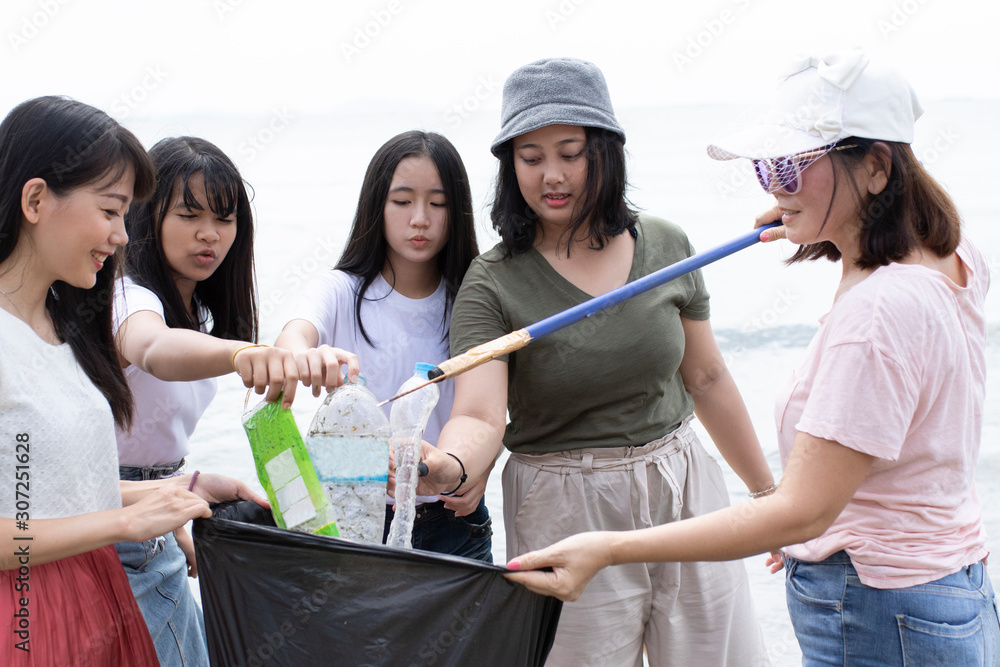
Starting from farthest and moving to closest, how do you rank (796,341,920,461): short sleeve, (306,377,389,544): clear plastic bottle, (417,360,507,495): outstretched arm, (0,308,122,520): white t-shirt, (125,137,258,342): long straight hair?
(125,137,258,342): long straight hair, (417,360,507,495): outstretched arm, (306,377,389,544): clear plastic bottle, (0,308,122,520): white t-shirt, (796,341,920,461): short sleeve

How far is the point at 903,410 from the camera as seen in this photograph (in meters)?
1.22

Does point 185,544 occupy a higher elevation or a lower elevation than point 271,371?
lower

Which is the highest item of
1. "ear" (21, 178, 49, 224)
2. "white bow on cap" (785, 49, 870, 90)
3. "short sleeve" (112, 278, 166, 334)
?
"white bow on cap" (785, 49, 870, 90)

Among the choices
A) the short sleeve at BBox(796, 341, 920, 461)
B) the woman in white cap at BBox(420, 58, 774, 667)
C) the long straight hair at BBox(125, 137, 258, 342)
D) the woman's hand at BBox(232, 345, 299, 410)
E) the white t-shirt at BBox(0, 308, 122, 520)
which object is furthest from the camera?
the long straight hair at BBox(125, 137, 258, 342)

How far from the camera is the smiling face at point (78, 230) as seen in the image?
139 cm

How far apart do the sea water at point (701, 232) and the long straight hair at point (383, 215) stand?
7 cm

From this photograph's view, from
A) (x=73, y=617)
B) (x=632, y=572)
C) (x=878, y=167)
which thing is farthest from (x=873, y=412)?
(x=73, y=617)

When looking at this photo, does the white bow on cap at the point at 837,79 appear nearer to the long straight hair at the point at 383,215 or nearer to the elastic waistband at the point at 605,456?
the elastic waistband at the point at 605,456

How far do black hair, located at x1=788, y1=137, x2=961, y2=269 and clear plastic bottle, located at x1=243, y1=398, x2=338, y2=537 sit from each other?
0.92m

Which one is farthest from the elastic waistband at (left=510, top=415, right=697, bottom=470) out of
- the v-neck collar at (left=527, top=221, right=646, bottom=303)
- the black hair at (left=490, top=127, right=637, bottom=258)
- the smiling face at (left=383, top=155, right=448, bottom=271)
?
the smiling face at (left=383, top=155, right=448, bottom=271)

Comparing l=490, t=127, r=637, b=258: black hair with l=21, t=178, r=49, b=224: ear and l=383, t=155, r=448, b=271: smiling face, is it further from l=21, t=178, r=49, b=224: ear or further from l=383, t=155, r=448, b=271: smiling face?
l=21, t=178, r=49, b=224: ear

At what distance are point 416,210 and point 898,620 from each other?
1279 millimetres

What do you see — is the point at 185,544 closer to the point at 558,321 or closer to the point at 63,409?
the point at 63,409

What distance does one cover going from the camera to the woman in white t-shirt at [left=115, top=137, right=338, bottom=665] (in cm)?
182
